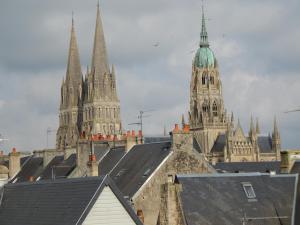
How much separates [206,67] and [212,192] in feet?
458

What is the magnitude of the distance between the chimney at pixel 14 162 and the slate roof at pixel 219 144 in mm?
91431


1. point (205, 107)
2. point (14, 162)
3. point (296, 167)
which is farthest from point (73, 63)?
point (296, 167)

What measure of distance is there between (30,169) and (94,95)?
407 ft

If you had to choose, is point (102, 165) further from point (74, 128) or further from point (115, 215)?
point (74, 128)

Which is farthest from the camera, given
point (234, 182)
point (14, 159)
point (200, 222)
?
point (14, 159)

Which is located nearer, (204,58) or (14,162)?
(14,162)

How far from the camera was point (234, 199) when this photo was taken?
122 feet

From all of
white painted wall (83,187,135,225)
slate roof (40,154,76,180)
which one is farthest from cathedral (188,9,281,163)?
white painted wall (83,187,135,225)

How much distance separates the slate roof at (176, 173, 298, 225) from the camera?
3591 centimetres

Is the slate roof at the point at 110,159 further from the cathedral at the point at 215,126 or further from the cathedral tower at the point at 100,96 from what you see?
the cathedral tower at the point at 100,96

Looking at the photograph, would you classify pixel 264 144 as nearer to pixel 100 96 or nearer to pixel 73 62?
pixel 100 96

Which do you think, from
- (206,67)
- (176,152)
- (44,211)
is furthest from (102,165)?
(206,67)

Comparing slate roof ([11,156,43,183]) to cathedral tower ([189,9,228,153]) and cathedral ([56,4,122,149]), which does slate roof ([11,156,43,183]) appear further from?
cathedral ([56,4,122,149])

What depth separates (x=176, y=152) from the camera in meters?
48.2
